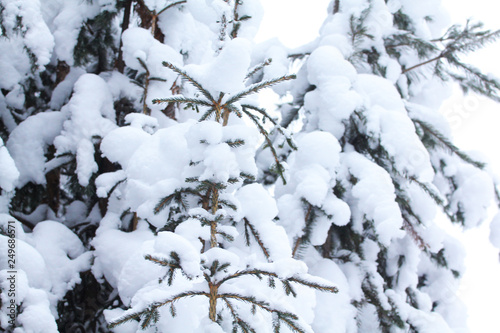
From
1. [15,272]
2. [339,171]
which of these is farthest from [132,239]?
[339,171]

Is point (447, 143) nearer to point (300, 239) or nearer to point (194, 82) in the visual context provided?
point (300, 239)

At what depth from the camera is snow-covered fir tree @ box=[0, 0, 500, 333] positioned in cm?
147

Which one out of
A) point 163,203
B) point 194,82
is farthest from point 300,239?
point 194,82

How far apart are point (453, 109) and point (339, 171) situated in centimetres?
218

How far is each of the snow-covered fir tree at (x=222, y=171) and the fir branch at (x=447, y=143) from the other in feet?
0.06

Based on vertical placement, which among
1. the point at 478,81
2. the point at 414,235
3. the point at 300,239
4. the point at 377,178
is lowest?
the point at 300,239

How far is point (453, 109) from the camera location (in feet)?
14.1

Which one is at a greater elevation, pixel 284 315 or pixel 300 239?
pixel 300 239

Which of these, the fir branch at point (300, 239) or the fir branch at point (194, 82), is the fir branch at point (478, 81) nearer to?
the fir branch at point (300, 239)

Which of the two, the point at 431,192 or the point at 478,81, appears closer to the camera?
the point at 431,192

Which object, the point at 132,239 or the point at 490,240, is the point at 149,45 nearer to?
the point at 132,239

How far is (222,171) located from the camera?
136 cm

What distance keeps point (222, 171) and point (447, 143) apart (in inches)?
108

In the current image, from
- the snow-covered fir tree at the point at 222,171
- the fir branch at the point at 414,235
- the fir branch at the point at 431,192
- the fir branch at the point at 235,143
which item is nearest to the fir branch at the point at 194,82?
the snow-covered fir tree at the point at 222,171
